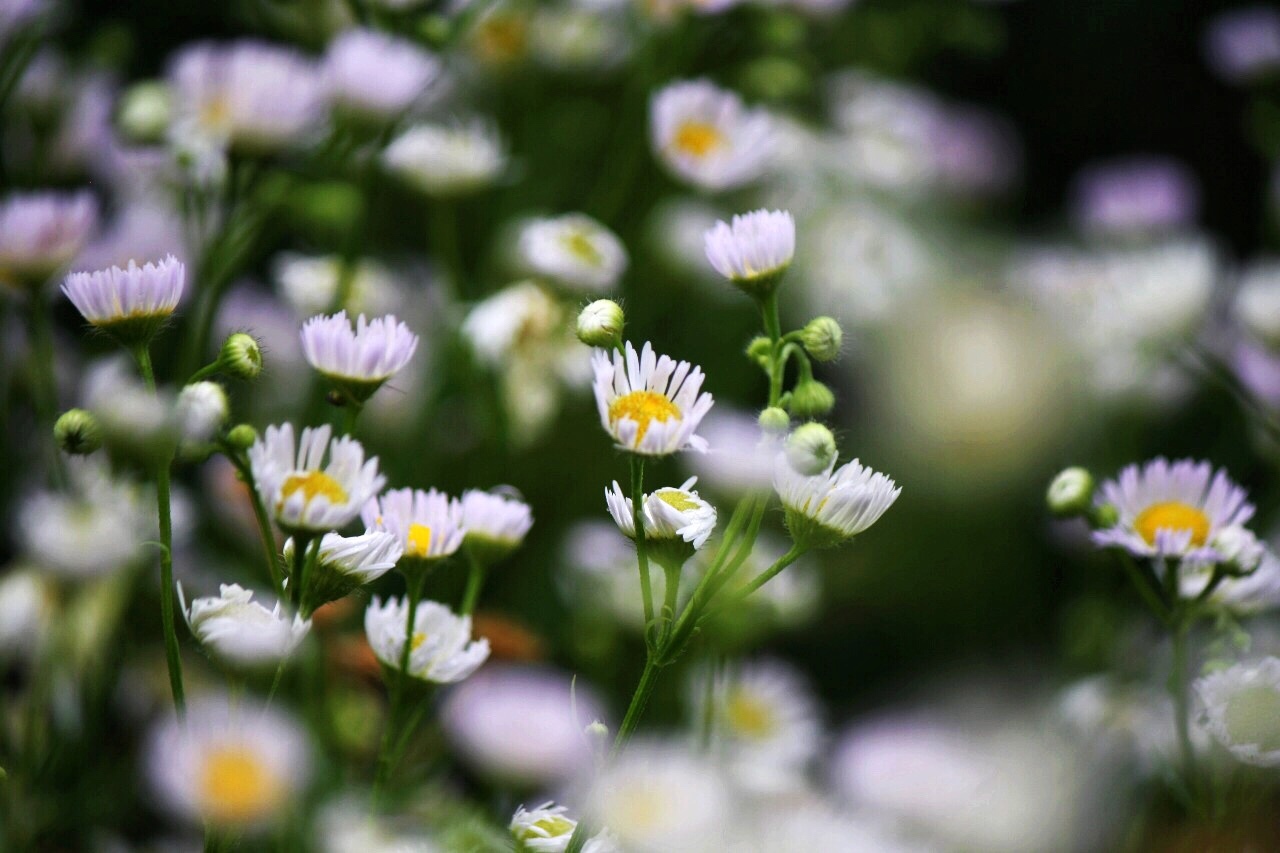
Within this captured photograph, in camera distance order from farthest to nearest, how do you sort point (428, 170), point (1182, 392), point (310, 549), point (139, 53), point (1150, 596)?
point (139, 53), point (1182, 392), point (428, 170), point (1150, 596), point (310, 549)

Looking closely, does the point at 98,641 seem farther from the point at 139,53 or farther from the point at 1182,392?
the point at 1182,392

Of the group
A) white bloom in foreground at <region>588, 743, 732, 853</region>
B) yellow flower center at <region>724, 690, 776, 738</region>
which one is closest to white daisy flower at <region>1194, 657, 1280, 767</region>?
white bloom in foreground at <region>588, 743, 732, 853</region>

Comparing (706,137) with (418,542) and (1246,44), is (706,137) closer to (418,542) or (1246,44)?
(418,542)

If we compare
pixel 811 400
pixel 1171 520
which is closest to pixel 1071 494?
pixel 1171 520

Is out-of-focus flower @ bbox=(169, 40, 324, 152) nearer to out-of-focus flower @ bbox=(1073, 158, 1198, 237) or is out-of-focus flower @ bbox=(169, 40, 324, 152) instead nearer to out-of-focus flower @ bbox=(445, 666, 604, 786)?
out-of-focus flower @ bbox=(445, 666, 604, 786)

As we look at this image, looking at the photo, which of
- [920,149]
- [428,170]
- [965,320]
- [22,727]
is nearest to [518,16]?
[428,170]

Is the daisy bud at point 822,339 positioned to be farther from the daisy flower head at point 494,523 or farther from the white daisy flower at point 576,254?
the white daisy flower at point 576,254
